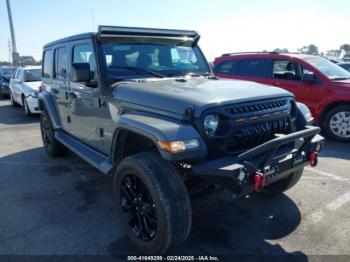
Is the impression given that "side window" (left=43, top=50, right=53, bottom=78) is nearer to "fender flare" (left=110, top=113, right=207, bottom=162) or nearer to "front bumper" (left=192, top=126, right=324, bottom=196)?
"fender flare" (left=110, top=113, right=207, bottom=162)

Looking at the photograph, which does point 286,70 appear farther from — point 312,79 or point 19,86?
point 19,86

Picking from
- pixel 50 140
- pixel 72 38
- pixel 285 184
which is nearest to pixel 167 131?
pixel 285 184

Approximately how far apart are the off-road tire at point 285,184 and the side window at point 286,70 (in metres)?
4.04

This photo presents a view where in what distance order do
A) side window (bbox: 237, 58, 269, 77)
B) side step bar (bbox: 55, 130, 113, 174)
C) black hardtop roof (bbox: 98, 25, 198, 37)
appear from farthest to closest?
side window (bbox: 237, 58, 269, 77) < black hardtop roof (bbox: 98, 25, 198, 37) < side step bar (bbox: 55, 130, 113, 174)

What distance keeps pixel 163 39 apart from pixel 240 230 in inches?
101

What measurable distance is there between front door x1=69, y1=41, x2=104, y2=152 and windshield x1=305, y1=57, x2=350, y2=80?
520cm

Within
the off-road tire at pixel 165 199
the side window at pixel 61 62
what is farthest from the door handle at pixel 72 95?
the off-road tire at pixel 165 199

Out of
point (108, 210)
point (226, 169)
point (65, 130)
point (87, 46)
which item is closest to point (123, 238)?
point (108, 210)

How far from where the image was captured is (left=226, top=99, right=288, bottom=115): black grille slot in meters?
2.96

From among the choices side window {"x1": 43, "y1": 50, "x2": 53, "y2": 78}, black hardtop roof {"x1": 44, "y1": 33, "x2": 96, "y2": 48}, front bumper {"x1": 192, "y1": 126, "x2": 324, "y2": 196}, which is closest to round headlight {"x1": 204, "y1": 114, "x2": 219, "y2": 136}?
front bumper {"x1": 192, "y1": 126, "x2": 324, "y2": 196}

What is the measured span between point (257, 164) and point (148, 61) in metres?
2.03

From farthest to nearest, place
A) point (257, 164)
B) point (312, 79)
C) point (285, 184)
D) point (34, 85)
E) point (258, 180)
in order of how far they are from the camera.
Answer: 1. point (34, 85)
2. point (312, 79)
3. point (285, 184)
4. point (257, 164)
5. point (258, 180)

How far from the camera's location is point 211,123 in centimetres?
288

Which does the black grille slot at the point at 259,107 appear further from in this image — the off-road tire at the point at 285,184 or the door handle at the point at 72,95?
the door handle at the point at 72,95
